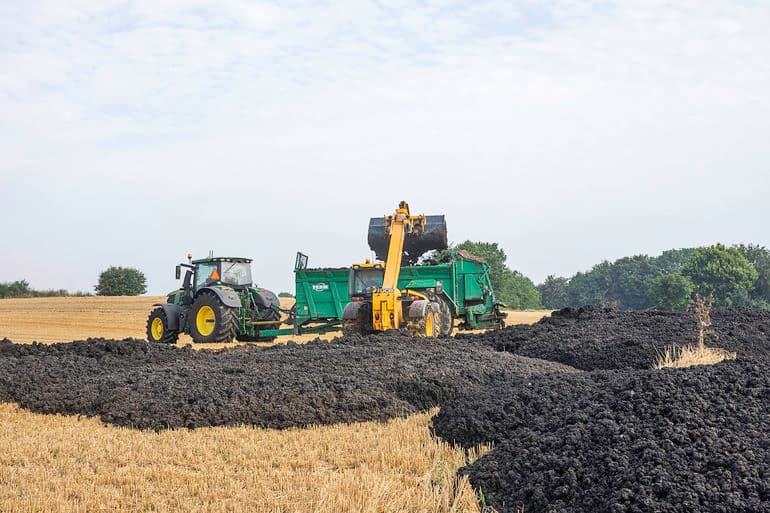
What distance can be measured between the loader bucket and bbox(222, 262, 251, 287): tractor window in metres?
3.17

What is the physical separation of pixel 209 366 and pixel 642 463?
738 cm

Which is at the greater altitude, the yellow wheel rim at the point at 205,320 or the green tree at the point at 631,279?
the green tree at the point at 631,279

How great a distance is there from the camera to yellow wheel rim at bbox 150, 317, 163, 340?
672 inches

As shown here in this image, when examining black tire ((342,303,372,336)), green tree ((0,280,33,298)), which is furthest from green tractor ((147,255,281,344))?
green tree ((0,280,33,298))

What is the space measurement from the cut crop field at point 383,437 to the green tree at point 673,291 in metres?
45.7

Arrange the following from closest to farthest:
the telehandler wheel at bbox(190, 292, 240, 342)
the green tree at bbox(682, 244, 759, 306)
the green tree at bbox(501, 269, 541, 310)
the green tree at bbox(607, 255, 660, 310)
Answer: the telehandler wheel at bbox(190, 292, 240, 342) → the green tree at bbox(682, 244, 759, 306) → the green tree at bbox(501, 269, 541, 310) → the green tree at bbox(607, 255, 660, 310)

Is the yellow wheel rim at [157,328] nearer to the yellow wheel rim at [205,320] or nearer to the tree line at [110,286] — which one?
the yellow wheel rim at [205,320]

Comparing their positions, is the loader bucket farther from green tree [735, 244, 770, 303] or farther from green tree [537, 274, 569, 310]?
green tree [537, 274, 569, 310]

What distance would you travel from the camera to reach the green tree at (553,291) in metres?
79.6

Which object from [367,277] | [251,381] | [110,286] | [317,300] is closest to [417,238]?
[367,277]

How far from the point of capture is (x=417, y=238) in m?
17.1

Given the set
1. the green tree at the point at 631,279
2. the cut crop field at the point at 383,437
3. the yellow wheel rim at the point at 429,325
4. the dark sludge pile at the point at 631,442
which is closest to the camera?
the dark sludge pile at the point at 631,442

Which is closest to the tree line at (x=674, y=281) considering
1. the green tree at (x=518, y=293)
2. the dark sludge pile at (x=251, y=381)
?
the green tree at (x=518, y=293)

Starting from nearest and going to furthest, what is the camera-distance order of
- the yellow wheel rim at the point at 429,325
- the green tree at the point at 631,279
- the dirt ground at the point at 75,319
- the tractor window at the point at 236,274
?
the yellow wheel rim at the point at 429,325 < the tractor window at the point at 236,274 < the dirt ground at the point at 75,319 < the green tree at the point at 631,279
